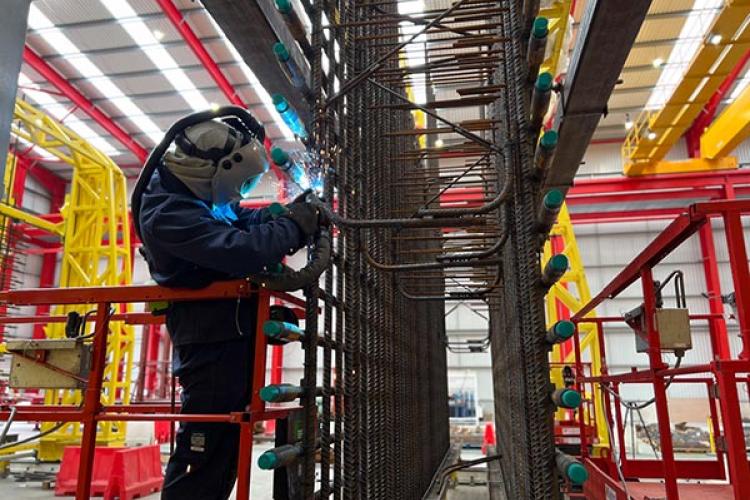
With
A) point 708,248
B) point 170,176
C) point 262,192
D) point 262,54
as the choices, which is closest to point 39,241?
point 262,192

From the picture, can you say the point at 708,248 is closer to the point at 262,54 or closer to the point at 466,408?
the point at 466,408

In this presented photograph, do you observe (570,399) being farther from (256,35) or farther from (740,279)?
(256,35)

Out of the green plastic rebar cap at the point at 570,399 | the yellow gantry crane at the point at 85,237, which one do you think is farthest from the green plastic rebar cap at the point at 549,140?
the yellow gantry crane at the point at 85,237

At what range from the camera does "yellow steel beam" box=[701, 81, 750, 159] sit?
Result: 12.4m

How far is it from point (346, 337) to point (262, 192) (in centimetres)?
1876

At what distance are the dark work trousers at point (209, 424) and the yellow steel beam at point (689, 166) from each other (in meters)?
15.8

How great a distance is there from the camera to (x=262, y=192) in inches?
844

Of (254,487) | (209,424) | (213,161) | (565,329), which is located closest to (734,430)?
(565,329)

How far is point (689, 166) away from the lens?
1553 centimetres

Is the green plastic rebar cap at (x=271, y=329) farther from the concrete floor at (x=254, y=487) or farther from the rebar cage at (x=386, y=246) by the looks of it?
the concrete floor at (x=254, y=487)

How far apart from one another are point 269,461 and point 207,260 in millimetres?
902

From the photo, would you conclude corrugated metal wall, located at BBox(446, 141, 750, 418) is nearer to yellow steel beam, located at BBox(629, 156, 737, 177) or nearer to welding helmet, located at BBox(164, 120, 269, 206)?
yellow steel beam, located at BBox(629, 156, 737, 177)

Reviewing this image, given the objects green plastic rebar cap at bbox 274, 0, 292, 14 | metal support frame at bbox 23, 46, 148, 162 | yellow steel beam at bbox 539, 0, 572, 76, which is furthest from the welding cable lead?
metal support frame at bbox 23, 46, 148, 162

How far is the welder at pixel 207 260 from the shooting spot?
2.48m
